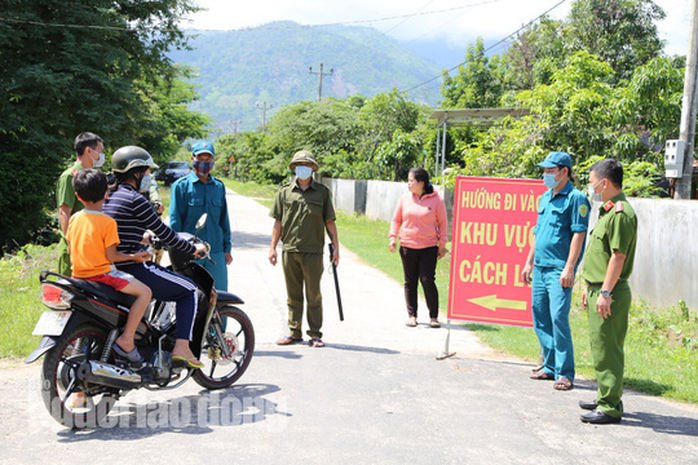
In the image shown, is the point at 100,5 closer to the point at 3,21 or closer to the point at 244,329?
the point at 3,21

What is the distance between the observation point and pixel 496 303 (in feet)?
22.7

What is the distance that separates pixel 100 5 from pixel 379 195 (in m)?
12.6

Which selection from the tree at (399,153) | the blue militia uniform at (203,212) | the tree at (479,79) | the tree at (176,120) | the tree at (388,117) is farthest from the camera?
the tree at (479,79)

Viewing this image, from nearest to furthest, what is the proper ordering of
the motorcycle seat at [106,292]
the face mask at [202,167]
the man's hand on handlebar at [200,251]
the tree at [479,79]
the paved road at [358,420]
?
the paved road at [358,420] → the motorcycle seat at [106,292] → the man's hand on handlebar at [200,251] → the face mask at [202,167] → the tree at [479,79]

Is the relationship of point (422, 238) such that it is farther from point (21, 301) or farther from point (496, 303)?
point (21, 301)

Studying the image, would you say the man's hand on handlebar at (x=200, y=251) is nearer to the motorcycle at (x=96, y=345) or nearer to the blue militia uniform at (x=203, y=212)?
the motorcycle at (x=96, y=345)

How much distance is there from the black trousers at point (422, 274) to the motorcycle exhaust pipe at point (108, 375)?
14.9 ft

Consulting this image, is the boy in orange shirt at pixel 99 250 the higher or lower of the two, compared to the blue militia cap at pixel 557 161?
lower

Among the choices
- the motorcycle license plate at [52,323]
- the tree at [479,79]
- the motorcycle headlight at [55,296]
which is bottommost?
the motorcycle license plate at [52,323]

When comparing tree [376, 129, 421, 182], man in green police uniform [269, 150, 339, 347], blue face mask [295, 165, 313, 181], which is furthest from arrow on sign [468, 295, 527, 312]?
tree [376, 129, 421, 182]

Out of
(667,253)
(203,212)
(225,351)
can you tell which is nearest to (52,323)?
(225,351)

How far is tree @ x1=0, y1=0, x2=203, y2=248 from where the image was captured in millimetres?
14484

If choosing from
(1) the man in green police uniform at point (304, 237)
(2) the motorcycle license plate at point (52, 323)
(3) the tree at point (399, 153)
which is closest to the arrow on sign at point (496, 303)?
(1) the man in green police uniform at point (304, 237)

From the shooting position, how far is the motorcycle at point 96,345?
4262 mm
